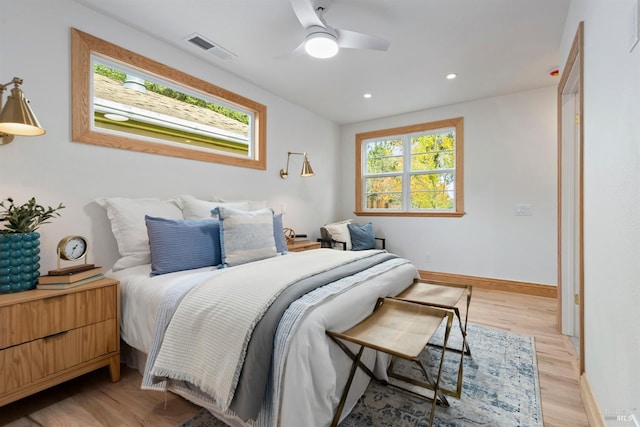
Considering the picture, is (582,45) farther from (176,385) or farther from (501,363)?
(176,385)

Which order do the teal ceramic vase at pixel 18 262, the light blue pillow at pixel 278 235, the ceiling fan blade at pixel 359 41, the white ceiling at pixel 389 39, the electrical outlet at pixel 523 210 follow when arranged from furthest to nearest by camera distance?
1. the electrical outlet at pixel 523 210
2. the light blue pillow at pixel 278 235
3. the white ceiling at pixel 389 39
4. the ceiling fan blade at pixel 359 41
5. the teal ceramic vase at pixel 18 262

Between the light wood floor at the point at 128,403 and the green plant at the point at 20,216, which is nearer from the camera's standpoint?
the light wood floor at the point at 128,403

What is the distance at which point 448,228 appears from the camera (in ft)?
14.0

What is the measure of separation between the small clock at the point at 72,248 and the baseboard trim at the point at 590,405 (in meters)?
2.96

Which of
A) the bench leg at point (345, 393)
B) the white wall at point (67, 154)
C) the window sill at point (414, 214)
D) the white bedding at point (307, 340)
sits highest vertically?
the white wall at point (67, 154)

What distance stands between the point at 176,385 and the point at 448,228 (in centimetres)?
387

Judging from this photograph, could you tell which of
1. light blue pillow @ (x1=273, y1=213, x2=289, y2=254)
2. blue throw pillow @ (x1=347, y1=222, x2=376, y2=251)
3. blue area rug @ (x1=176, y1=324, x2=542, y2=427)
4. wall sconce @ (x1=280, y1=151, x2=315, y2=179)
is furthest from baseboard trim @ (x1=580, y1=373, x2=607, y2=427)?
wall sconce @ (x1=280, y1=151, x2=315, y2=179)

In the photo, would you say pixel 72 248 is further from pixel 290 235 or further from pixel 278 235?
pixel 290 235

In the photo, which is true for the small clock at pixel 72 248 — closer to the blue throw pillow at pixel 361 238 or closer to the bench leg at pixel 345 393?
the bench leg at pixel 345 393

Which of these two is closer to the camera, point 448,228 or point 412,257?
point 448,228

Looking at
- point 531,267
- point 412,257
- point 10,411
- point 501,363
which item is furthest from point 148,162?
point 531,267

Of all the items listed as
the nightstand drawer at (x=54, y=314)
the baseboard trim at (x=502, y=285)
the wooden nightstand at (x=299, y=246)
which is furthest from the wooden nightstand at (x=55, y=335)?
the baseboard trim at (x=502, y=285)

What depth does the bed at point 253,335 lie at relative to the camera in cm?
117

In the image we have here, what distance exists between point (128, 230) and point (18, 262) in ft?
2.06
